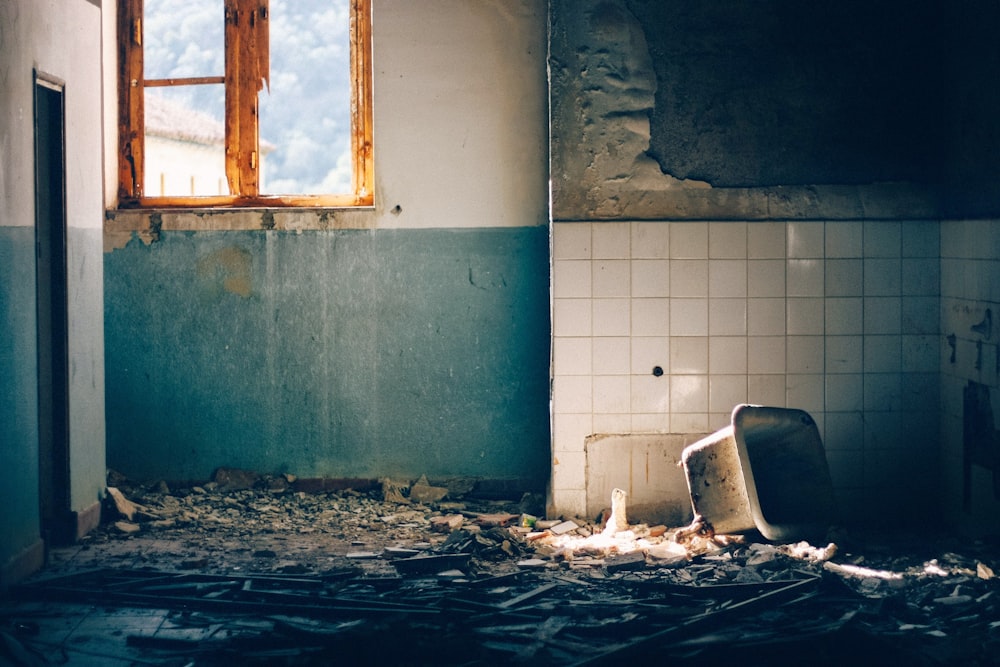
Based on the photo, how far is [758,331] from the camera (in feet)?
17.3

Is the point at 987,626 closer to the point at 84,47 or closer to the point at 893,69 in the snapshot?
the point at 893,69

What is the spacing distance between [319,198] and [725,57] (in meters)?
2.29

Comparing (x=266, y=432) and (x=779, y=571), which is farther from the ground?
(x=266, y=432)

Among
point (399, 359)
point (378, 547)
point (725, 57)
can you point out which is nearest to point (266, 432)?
point (399, 359)

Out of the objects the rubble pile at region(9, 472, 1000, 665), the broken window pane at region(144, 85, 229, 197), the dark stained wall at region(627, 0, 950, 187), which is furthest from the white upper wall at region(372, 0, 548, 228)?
the rubble pile at region(9, 472, 1000, 665)

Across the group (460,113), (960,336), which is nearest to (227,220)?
(460,113)

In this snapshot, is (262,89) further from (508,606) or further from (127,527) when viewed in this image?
(508,606)

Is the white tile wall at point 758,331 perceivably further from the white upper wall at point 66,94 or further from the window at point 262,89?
the white upper wall at point 66,94

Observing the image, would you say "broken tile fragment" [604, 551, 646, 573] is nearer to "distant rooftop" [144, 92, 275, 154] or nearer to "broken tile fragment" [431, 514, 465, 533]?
"broken tile fragment" [431, 514, 465, 533]

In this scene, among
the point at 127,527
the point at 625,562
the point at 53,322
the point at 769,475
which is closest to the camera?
the point at 625,562

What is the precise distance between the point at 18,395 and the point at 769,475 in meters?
3.23

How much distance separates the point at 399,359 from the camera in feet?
19.6

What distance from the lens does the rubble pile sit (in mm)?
3684

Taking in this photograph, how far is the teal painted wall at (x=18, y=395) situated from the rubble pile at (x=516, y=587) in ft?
0.80
